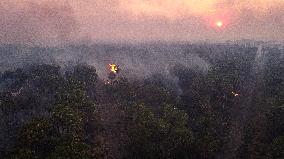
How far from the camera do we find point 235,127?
17988 cm

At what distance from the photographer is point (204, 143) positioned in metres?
133

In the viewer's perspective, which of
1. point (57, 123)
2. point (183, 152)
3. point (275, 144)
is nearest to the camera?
point (275, 144)

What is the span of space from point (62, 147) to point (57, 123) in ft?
95.6

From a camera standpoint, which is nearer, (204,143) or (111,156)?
(204,143)

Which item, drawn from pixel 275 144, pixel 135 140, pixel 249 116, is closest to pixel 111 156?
pixel 135 140

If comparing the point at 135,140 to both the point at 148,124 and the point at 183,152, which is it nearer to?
the point at 148,124

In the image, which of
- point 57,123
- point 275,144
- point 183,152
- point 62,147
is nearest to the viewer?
point 62,147

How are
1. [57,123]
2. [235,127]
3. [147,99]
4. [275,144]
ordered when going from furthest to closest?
[147,99] < [235,127] < [57,123] < [275,144]

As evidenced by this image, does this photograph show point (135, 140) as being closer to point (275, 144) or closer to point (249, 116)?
point (275, 144)

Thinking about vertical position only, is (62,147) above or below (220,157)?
above

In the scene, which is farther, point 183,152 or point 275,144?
point 183,152

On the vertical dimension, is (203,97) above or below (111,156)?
above

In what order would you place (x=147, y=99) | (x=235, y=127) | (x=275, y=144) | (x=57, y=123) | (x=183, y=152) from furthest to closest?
1. (x=147, y=99)
2. (x=235, y=127)
3. (x=57, y=123)
4. (x=183, y=152)
5. (x=275, y=144)

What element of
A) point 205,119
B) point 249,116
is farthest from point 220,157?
point 249,116
